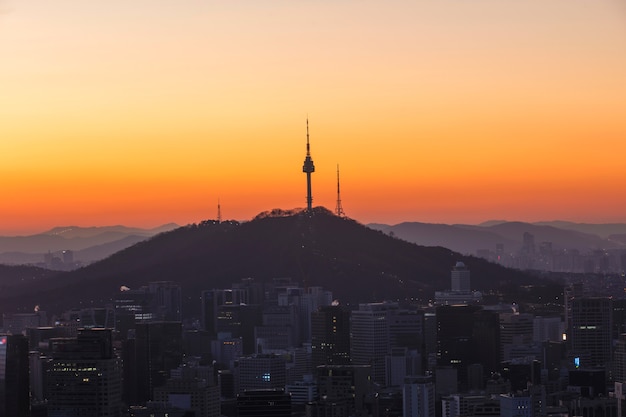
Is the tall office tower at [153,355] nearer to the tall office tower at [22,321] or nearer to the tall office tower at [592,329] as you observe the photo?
the tall office tower at [22,321]

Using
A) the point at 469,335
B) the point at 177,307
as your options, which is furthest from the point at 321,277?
the point at 469,335

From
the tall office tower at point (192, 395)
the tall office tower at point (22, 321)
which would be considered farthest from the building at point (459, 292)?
the tall office tower at point (192, 395)

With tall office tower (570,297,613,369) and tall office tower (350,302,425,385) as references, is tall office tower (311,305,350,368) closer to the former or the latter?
tall office tower (350,302,425,385)

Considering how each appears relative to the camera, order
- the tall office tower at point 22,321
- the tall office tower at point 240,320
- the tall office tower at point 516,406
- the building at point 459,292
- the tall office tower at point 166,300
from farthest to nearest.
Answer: the building at point 459,292 < the tall office tower at point 166,300 < the tall office tower at point 240,320 < the tall office tower at point 22,321 < the tall office tower at point 516,406

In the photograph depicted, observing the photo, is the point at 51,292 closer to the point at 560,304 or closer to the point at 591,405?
the point at 560,304

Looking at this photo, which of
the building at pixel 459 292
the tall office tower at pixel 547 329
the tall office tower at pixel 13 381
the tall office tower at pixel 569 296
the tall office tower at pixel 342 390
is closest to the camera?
the tall office tower at pixel 13 381

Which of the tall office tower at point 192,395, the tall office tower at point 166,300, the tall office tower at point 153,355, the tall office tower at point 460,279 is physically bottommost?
the tall office tower at point 192,395
